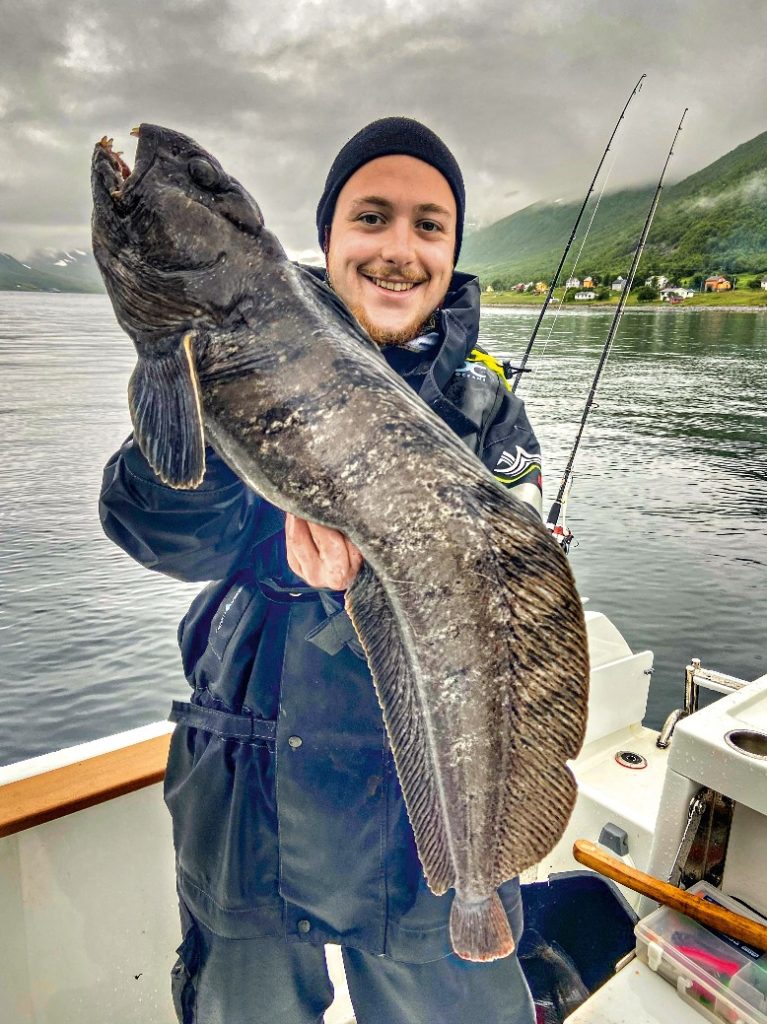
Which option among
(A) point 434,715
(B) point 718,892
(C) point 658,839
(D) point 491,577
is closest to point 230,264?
(D) point 491,577

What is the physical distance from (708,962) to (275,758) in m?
2.24

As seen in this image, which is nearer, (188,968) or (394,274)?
(188,968)

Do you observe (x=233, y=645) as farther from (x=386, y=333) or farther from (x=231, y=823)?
(x=386, y=333)

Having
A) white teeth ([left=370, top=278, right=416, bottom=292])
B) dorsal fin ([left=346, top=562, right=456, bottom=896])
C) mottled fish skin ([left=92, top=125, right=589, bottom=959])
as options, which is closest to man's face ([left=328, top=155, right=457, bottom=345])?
white teeth ([left=370, top=278, right=416, bottom=292])

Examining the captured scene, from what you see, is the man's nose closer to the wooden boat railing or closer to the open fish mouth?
the open fish mouth

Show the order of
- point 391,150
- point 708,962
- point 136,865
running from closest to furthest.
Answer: point 391,150 < point 708,962 < point 136,865

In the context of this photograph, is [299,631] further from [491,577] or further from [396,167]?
[396,167]

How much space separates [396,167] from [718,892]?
11.9 ft

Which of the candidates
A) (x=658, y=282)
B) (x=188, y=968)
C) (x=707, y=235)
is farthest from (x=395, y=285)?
(x=707, y=235)

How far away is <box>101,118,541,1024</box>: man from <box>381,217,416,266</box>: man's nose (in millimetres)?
543

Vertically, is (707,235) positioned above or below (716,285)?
above

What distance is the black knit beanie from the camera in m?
2.83

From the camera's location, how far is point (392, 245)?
2.71 metres

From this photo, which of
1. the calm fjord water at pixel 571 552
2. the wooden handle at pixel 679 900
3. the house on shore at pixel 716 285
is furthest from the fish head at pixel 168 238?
the house on shore at pixel 716 285
